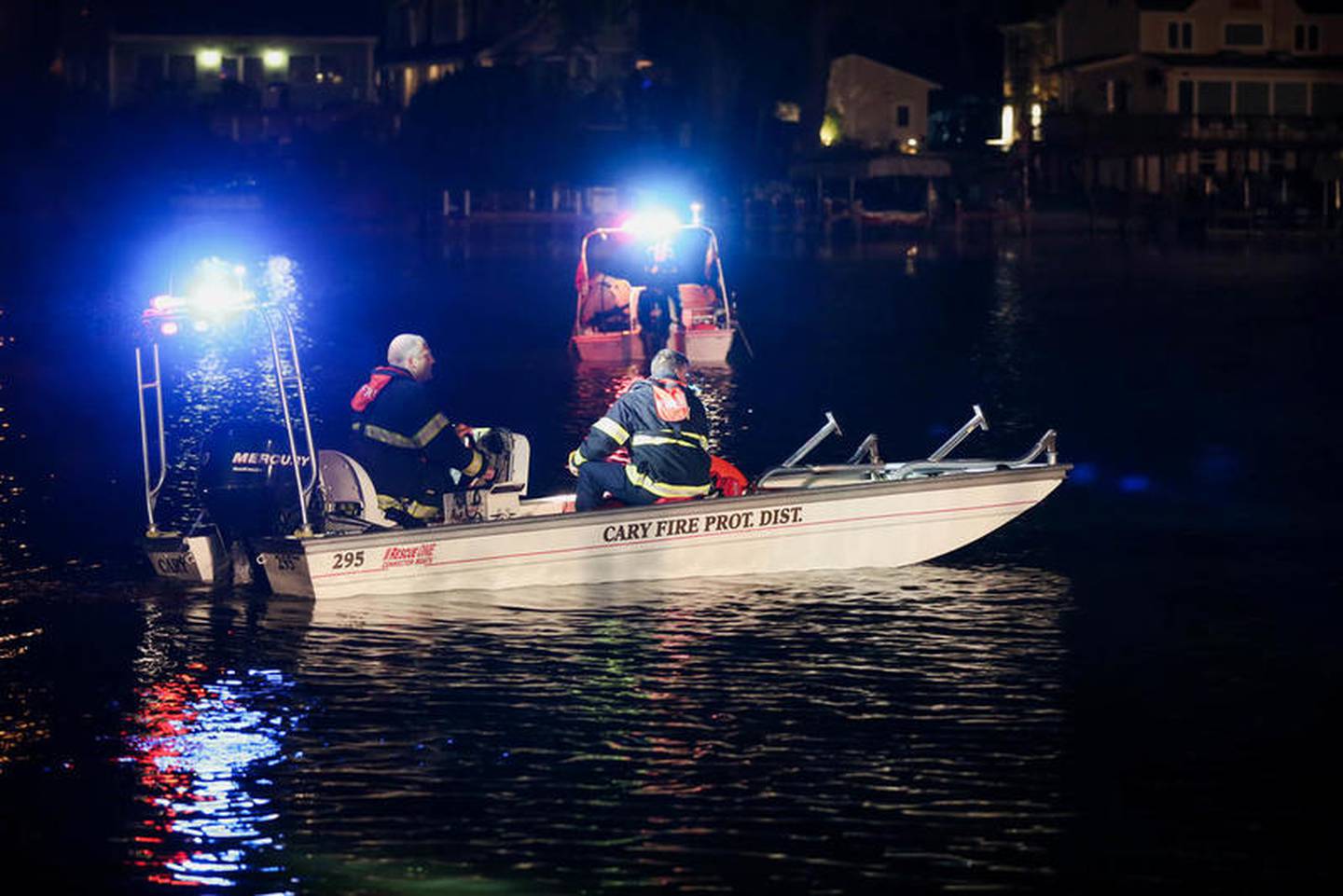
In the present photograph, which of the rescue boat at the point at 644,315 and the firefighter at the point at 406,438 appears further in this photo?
the rescue boat at the point at 644,315

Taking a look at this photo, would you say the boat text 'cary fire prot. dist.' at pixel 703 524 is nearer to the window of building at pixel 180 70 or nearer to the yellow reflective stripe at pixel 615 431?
the yellow reflective stripe at pixel 615 431

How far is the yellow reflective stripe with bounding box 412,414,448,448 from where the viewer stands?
17406mm

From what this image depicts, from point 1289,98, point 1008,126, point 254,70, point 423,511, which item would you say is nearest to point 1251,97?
point 1289,98

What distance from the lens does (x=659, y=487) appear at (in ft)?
57.3

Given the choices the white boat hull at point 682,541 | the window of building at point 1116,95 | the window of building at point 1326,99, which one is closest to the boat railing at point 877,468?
the white boat hull at point 682,541

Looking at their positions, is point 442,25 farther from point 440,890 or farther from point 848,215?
point 440,890

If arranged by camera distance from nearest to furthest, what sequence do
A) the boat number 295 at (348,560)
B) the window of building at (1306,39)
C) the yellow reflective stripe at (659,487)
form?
the boat number 295 at (348,560)
the yellow reflective stripe at (659,487)
the window of building at (1306,39)

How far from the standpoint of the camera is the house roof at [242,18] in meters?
99.8

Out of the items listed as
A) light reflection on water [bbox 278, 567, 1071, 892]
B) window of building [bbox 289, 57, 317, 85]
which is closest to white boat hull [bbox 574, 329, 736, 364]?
light reflection on water [bbox 278, 567, 1071, 892]

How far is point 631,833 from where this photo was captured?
11.9m

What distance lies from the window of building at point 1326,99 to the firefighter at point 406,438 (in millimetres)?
87459

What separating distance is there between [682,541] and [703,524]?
21 centimetres

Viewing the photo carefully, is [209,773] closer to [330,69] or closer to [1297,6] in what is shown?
[330,69]

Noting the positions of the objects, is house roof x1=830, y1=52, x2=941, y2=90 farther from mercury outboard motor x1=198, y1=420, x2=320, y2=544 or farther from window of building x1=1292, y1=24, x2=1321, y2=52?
mercury outboard motor x1=198, y1=420, x2=320, y2=544
